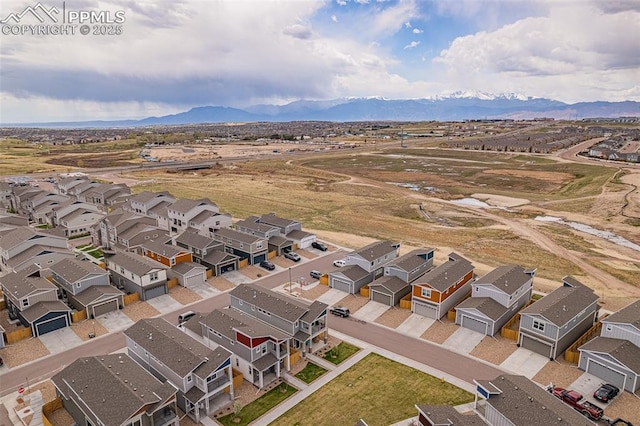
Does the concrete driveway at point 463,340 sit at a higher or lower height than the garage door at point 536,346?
lower

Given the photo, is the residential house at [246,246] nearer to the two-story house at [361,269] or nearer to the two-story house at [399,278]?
the two-story house at [361,269]

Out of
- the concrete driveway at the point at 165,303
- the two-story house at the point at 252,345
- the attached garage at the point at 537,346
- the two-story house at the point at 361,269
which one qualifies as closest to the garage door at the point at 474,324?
the attached garage at the point at 537,346

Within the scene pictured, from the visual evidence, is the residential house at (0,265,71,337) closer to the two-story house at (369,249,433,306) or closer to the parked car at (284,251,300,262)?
the parked car at (284,251,300,262)

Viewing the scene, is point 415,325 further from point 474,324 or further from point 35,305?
point 35,305

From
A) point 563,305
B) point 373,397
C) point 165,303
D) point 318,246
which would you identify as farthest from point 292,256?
point 563,305

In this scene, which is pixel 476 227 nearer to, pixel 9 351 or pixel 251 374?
pixel 251 374

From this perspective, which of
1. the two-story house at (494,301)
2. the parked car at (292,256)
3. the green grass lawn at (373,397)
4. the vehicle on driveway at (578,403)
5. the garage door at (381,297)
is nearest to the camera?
the vehicle on driveway at (578,403)

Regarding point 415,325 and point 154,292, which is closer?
point 415,325

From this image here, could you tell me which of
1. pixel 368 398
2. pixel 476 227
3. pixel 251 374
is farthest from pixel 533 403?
pixel 476 227
